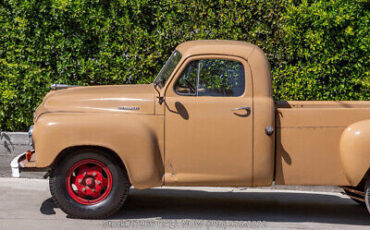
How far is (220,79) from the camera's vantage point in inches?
276

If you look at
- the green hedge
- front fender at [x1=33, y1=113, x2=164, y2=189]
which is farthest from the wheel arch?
the green hedge

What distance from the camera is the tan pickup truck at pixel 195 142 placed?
22.4 feet

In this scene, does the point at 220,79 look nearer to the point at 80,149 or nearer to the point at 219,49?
the point at 219,49

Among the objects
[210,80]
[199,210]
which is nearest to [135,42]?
[210,80]

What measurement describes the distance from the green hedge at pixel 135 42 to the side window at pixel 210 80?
264 centimetres

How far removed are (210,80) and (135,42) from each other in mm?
2908

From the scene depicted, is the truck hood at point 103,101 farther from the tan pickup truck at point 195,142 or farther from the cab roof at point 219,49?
the cab roof at point 219,49

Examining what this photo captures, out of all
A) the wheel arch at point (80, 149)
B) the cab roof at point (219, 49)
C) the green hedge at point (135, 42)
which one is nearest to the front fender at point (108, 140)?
the wheel arch at point (80, 149)

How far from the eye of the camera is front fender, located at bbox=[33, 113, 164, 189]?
6801mm

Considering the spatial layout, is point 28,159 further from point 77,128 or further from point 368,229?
point 368,229

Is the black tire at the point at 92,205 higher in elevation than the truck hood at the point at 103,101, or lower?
lower

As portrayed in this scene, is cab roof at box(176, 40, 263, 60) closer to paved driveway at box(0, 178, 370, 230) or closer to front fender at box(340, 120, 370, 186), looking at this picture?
front fender at box(340, 120, 370, 186)

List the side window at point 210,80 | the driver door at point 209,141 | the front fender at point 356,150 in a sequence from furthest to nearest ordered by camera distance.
Result: the side window at point 210,80 → the driver door at point 209,141 → the front fender at point 356,150

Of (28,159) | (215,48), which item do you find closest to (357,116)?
(215,48)
